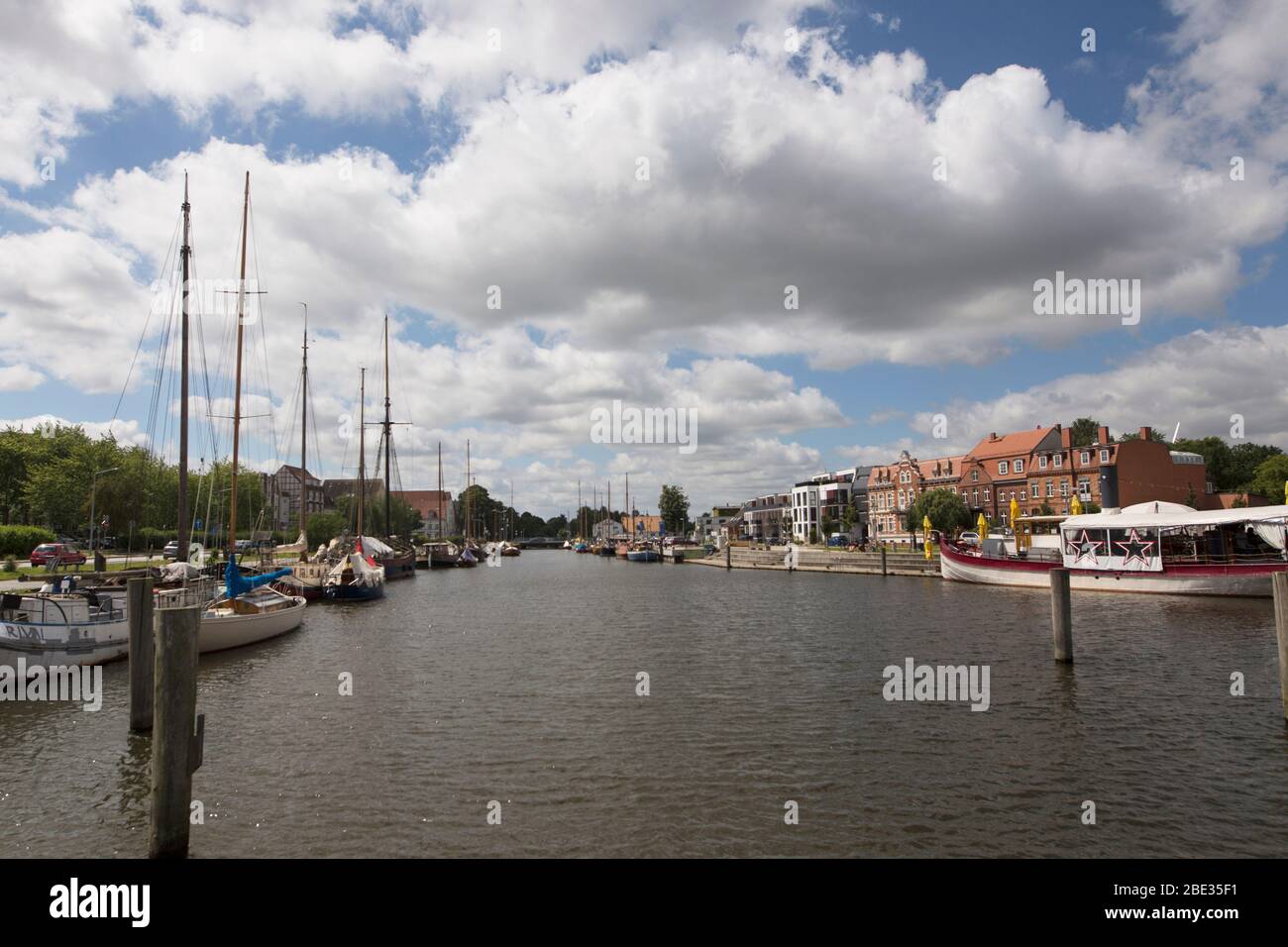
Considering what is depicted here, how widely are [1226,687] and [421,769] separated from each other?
67.6 feet

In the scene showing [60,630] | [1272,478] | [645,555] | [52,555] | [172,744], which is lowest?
[645,555]

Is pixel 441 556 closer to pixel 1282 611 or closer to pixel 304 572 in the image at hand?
pixel 304 572

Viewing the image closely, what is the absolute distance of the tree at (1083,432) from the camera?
12207 cm

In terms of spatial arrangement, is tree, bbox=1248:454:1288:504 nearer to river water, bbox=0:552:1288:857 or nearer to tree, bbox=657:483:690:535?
river water, bbox=0:552:1288:857

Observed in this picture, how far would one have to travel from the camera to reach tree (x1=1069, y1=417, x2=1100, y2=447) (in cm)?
12207

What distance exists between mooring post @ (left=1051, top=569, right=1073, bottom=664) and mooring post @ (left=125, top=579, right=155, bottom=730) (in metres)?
25.2

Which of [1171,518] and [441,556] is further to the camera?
[441,556]

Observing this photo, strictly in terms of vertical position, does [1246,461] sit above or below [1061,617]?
above

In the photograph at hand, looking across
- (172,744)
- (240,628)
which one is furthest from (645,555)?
(172,744)

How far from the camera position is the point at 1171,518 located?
4100 centimetres

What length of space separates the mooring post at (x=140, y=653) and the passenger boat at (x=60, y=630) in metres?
5.02

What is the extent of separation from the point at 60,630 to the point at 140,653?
712cm

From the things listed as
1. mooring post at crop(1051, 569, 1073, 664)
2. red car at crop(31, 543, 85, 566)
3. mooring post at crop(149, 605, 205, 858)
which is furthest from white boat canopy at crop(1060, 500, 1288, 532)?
red car at crop(31, 543, 85, 566)
